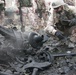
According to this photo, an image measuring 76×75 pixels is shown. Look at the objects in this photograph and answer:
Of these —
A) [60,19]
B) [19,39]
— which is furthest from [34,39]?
[60,19]

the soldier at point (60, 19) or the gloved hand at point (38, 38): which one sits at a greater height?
the soldier at point (60, 19)

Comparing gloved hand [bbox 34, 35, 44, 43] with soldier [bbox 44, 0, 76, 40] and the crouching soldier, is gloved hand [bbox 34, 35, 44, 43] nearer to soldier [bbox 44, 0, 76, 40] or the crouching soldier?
the crouching soldier

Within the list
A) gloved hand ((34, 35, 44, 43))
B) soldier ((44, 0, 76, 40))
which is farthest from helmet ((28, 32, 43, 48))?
soldier ((44, 0, 76, 40))

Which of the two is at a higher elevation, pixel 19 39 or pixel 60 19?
pixel 60 19

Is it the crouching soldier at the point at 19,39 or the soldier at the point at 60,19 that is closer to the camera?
the crouching soldier at the point at 19,39

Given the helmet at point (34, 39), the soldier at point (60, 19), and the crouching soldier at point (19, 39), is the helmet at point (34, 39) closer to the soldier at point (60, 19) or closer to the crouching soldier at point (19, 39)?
the crouching soldier at point (19, 39)

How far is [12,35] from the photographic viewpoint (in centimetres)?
614

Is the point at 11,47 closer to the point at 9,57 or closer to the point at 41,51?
the point at 9,57

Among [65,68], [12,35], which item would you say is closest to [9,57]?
[12,35]

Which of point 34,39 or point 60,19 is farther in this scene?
point 60,19

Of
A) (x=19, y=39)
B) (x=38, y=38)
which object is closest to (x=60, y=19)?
(x=38, y=38)

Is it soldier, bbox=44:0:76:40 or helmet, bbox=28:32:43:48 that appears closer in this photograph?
helmet, bbox=28:32:43:48

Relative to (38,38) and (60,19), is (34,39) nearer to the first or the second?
(38,38)

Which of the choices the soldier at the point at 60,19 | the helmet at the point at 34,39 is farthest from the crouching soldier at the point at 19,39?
the soldier at the point at 60,19
